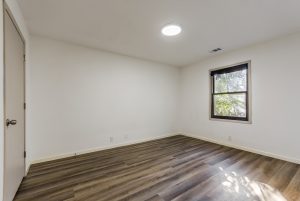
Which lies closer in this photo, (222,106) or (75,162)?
(75,162)

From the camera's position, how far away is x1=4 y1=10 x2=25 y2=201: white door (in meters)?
1.47

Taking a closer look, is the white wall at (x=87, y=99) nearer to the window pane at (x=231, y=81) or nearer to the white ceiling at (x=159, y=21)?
the white ceiling at (x=159, y=21)

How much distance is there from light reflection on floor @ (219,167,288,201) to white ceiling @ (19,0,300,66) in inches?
98.1

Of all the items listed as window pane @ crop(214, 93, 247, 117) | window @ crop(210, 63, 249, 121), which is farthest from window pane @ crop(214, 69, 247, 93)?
window pane @ crop(214, 93, 247, 117)

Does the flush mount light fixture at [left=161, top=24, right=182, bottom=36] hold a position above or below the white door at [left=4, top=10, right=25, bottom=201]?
above

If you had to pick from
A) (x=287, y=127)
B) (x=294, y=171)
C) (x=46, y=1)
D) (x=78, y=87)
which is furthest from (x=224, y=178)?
(x=46, y=1)

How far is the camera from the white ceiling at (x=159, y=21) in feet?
Result: 6.39

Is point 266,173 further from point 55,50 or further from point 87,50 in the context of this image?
point 55,50

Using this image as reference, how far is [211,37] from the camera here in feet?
9.37

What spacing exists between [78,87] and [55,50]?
85cm

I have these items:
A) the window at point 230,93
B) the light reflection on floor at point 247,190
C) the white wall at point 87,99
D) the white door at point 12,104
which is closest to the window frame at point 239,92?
the window at point 230,93

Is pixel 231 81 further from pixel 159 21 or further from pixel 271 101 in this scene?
pixel 159 21

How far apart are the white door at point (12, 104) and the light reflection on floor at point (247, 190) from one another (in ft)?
8.41

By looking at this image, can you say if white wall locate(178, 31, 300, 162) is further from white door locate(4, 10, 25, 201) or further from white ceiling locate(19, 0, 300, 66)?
white door locate(4, 10, 25, 201)
